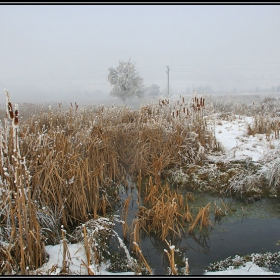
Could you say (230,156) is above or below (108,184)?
above

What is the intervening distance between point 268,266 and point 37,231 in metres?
2.34

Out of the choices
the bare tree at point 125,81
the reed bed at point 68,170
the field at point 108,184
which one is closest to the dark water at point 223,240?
the field at point 108,184

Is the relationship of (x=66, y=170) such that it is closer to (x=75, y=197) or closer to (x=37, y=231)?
(x=75, y=197)

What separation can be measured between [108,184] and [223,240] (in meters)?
2.25

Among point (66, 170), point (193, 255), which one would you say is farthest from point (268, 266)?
point (66, 170)

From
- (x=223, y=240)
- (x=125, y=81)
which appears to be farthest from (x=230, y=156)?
(x=125, y=81)

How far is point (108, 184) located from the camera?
15.0ft

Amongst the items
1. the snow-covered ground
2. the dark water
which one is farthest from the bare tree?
the dark water

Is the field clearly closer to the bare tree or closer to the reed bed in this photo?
the reed bed

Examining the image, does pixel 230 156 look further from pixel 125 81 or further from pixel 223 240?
pixel 125 81

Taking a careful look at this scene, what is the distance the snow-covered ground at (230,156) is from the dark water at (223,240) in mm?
286

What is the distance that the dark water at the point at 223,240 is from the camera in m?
2.68

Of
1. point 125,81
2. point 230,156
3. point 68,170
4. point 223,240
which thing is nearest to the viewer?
point 223,240

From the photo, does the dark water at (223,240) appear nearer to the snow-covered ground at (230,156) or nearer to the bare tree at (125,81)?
the snow-covered ground at (230,156)
